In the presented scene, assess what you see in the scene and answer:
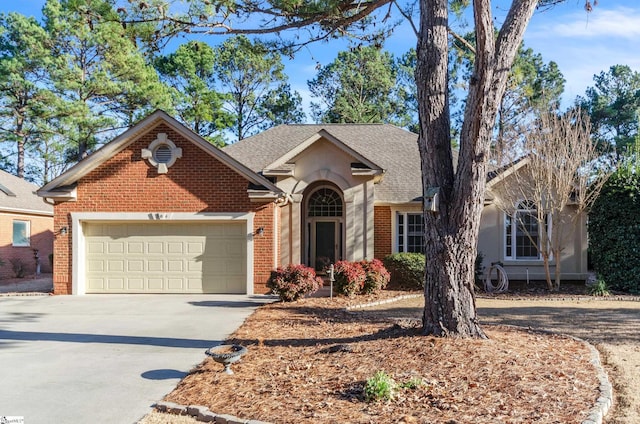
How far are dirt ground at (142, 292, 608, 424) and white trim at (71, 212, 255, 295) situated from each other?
221 inches

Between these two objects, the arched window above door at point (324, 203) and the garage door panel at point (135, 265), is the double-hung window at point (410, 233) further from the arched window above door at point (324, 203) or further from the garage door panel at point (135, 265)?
the garage door panel at point (135, 265)

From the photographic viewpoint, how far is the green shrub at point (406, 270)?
16062 millimetres

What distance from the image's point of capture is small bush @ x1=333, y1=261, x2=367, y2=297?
13.8 meters

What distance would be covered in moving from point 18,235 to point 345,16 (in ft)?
63.8

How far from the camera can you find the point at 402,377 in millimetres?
6051

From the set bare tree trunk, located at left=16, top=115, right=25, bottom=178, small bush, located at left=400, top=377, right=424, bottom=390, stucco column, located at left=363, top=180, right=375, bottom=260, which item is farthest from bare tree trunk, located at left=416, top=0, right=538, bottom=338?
bare tree trunk, located at left=16, top=115, right=25, bottom=178

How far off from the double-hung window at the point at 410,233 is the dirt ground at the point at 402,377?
26.9 feet

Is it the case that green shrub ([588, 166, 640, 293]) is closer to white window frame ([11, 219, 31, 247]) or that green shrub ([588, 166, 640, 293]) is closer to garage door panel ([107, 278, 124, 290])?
garage door panel ([107, 278, 124, 290])

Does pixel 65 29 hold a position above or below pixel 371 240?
above

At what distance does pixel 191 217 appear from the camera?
15.1 metres

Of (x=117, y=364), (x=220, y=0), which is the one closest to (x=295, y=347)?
(x=117, y=364)

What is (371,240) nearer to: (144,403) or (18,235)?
(144,403)

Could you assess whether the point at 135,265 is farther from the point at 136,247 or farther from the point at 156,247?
the point at 156,247

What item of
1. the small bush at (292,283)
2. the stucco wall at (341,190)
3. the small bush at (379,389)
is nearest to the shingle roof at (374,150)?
the stucco wall at (341,190)
